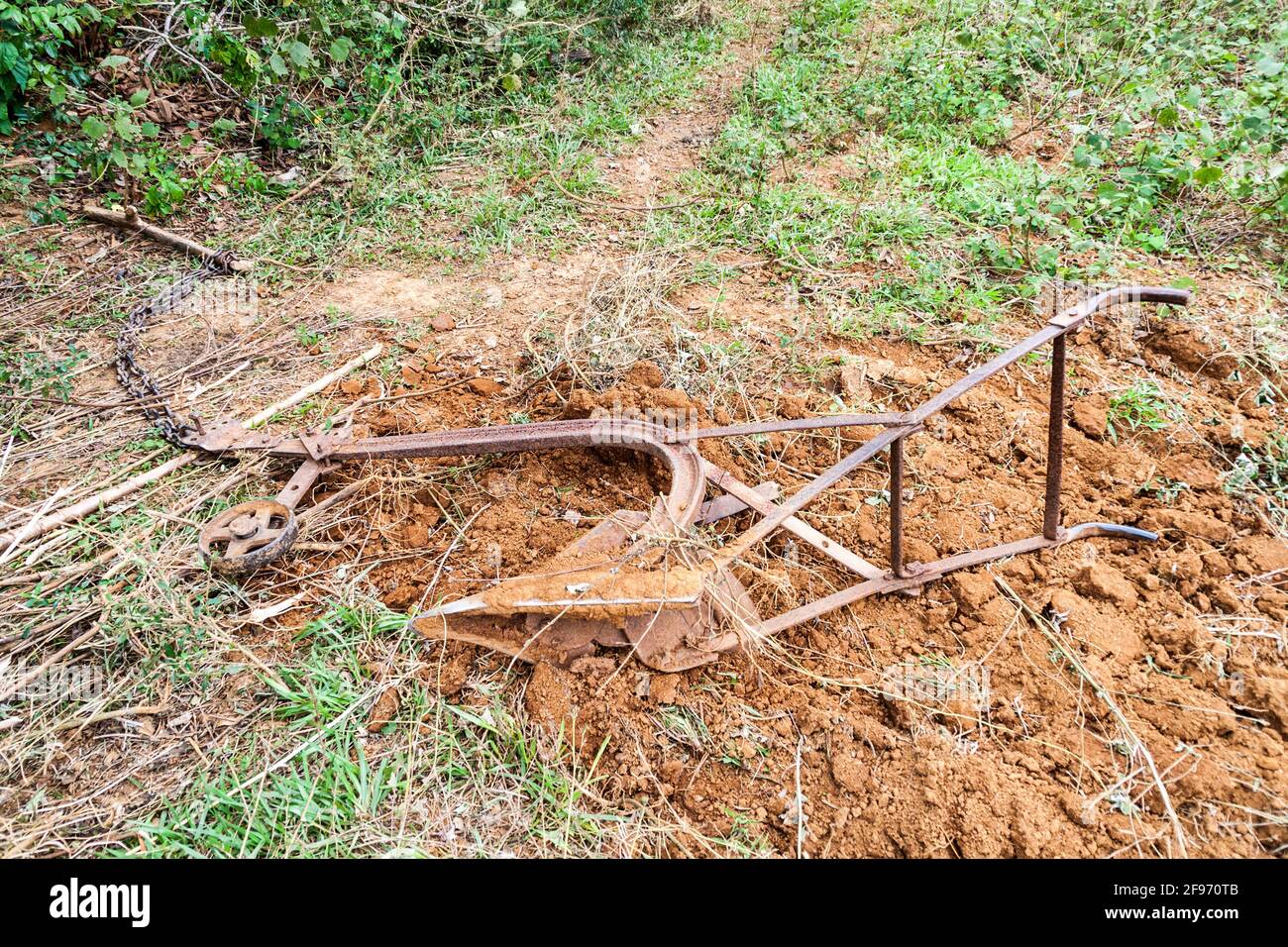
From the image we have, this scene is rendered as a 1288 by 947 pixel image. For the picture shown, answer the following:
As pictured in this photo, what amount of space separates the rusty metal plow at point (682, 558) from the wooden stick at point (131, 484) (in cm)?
57

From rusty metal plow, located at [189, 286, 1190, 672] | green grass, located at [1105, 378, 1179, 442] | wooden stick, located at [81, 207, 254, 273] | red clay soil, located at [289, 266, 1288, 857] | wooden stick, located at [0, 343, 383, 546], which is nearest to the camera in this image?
red clay soil, located at [289, 266, 1288, 857]

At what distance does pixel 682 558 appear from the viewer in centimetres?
236

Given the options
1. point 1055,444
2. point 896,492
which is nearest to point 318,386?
point 896,492

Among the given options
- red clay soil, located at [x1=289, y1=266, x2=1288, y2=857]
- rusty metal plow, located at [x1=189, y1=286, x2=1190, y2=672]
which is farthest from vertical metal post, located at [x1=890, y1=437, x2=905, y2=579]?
red clay soil, located at [x1=289, y1=266, x2=1288, y2=857]

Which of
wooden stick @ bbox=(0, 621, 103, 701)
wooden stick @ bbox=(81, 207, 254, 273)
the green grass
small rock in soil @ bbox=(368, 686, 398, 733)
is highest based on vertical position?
wooden stick @ bbox=(81, 207, 254, 273)

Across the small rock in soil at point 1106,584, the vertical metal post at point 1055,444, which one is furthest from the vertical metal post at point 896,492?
the small rock in soil at point 1106,584

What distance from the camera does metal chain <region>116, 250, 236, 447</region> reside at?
10.6 feet

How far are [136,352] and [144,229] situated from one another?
1297 mm

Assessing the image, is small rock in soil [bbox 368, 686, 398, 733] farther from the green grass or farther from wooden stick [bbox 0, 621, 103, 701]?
the green grass

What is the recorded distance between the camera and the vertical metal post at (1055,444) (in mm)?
2268

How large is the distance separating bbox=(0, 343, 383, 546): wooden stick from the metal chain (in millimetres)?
116

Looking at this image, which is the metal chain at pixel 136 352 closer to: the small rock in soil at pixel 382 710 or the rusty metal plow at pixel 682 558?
the rusty metal plow at pixel 682 558

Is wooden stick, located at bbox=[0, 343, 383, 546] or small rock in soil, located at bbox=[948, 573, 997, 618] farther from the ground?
wooden stick, located at bbox=[0, 343, 383, 546]
